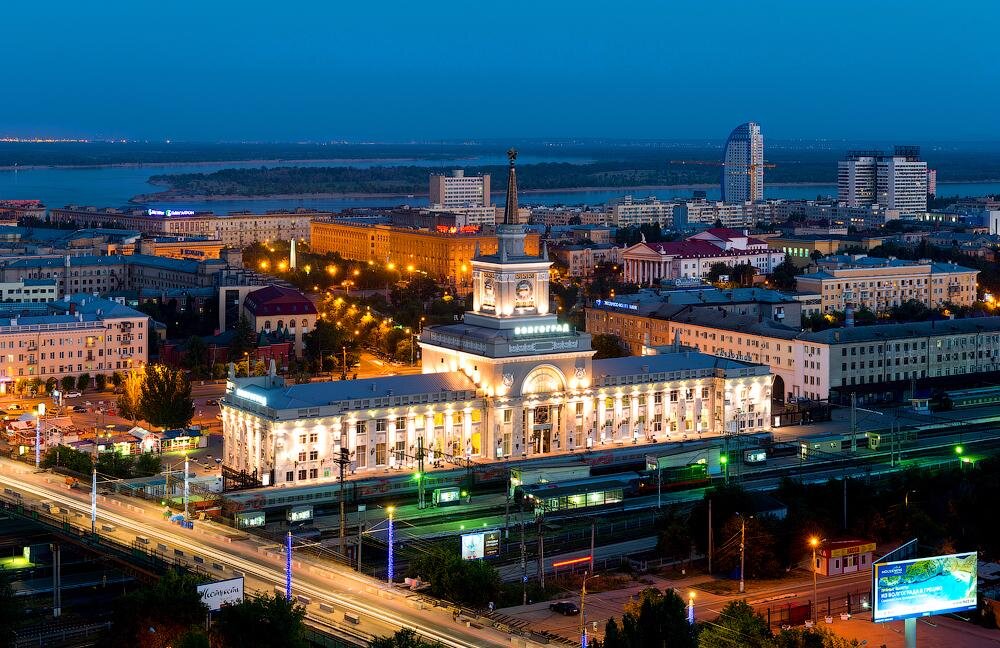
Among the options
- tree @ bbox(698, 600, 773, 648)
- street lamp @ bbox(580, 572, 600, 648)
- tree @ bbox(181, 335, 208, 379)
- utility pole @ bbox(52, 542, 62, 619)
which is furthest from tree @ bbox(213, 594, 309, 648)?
tree @ bbox(181, 335, 208, 379)

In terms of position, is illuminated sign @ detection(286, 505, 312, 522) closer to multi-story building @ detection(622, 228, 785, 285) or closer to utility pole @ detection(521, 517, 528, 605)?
utility pole @ detection(521, 517, 528, 605)

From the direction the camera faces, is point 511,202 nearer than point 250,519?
No

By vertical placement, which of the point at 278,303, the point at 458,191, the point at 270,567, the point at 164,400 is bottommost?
the point at 270,567

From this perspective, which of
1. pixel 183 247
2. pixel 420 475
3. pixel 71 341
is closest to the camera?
pixel 420 475

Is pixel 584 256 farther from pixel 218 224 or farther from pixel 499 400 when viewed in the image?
pixel 499 400

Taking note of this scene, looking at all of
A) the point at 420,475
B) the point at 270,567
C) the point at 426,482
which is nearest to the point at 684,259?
the point at 426,482

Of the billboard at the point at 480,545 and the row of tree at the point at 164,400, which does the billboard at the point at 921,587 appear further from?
the row of tree at the point at 164,400
